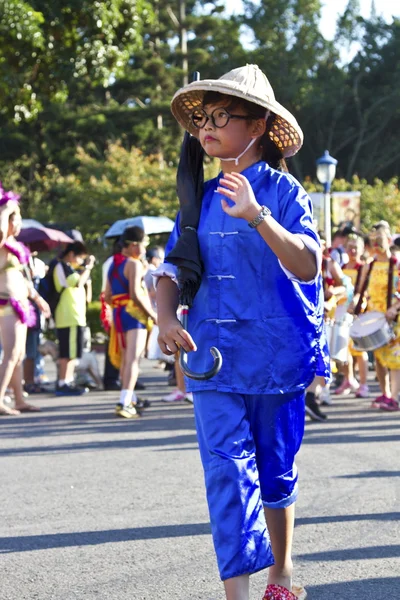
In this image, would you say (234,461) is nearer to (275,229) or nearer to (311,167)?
(275,229)

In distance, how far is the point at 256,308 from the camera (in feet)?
12.9

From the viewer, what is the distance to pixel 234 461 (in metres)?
3.86

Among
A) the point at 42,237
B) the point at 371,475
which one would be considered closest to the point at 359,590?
the point at 371,475

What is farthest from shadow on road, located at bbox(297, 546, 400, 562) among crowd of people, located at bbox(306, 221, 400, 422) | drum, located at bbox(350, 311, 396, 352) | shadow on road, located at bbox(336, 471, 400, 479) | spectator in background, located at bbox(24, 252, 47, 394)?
spectator in background, located at bbox(24, 252, 47, 394)

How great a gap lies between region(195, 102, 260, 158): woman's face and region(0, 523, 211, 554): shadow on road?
2280 mm

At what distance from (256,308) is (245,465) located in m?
0.52

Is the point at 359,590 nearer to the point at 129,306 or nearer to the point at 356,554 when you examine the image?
the point at 356,554

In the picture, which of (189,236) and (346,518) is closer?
(189,236)

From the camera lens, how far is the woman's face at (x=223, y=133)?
4.01 metres

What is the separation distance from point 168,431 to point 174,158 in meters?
41.3

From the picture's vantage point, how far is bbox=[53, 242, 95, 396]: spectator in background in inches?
539

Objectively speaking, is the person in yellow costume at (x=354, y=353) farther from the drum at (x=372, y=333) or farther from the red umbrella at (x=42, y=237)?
the red umbrella at (x=42, y=237)

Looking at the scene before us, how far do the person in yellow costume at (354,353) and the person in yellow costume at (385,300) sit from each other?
1.21 ft

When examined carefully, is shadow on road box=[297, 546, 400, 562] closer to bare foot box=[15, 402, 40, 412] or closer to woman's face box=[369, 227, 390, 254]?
woman's face box=[369, 227, 390, 254]
